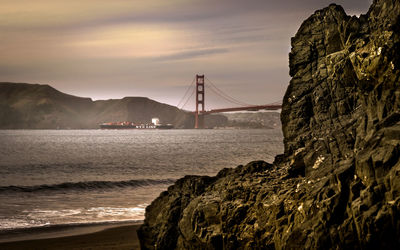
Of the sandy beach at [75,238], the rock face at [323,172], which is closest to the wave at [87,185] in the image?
the sandy beach at [75,238]

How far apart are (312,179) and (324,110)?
4.34ft

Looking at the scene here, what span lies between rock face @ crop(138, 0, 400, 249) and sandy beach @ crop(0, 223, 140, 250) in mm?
2306

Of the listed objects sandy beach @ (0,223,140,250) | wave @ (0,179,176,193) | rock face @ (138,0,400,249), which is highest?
rock face @ (138,0,400,249)

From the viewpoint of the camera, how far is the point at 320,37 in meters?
6.57

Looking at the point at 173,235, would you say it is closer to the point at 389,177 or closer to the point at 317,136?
the point at 317,136

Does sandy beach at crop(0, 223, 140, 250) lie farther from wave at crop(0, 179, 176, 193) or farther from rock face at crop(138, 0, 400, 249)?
wave at crop(0, 179, 176, 193)

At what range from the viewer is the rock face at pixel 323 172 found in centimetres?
454

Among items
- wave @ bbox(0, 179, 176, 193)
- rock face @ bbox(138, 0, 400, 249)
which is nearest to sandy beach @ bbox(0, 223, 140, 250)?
rock face @ bbox(138, 0, 400, 249)

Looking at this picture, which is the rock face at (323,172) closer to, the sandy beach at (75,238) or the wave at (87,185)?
the sandy beach at (75,238)

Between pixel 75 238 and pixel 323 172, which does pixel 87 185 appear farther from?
pixel 323 172

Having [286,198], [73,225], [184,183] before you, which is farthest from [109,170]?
[286,198]

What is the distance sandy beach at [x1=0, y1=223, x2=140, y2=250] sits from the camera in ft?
29.0

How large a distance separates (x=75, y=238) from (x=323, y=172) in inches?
242

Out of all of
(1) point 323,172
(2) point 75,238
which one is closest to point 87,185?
(2) point 75,238
